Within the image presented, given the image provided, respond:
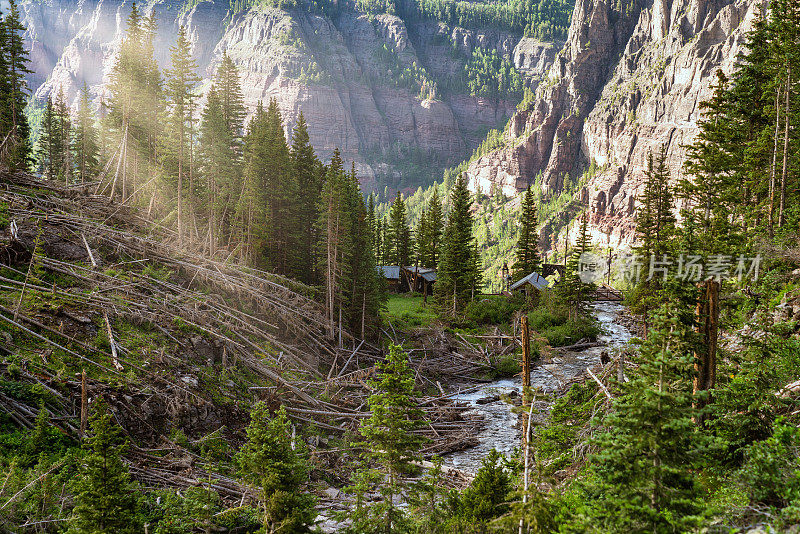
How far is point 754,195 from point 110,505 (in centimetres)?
3424

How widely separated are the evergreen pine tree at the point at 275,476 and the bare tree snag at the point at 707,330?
9311mm

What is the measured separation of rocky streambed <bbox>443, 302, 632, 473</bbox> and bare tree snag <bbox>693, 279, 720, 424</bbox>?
2.59m

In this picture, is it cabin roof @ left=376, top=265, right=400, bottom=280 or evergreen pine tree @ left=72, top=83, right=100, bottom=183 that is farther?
cabin roof @ left=376, top=265, right=400, bottom=280

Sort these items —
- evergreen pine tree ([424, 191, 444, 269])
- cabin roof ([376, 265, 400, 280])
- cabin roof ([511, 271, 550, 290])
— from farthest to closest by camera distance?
cabin roof ([376, 265, 400, 280]), evergreen pine tree ([424, 191, 444, 269]), cabin roof ([511, 271, 550, 290])

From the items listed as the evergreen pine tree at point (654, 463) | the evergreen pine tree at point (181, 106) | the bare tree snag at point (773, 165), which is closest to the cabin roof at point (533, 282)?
the bare tree snag at point (773, 165)

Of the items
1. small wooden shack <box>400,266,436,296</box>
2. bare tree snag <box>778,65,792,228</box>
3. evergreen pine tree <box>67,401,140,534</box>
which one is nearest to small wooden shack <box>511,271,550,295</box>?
small wooden shack <box>400,266,436,296</box>

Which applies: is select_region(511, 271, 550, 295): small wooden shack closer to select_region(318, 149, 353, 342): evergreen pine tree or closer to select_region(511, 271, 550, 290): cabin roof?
select_region(511, 271, 550, 290): cabin roof

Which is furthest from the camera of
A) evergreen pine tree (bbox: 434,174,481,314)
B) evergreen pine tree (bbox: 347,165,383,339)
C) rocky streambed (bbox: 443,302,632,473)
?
evergreen pine tree (bbox: 434,174,481,314)

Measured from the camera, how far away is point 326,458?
15594 millimetres

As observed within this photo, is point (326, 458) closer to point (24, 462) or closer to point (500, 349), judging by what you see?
point (24, 462)

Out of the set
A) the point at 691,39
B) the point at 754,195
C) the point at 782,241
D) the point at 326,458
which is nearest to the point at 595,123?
the point at 691,39

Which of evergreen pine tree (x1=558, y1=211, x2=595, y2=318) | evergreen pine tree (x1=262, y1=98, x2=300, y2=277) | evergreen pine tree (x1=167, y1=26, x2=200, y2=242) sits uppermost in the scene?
evergreen pine tree (x1=167, y1=26, x2=200, y2=242)

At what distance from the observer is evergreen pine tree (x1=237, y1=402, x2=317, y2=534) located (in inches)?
271

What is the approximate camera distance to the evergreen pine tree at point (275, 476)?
689 cm
